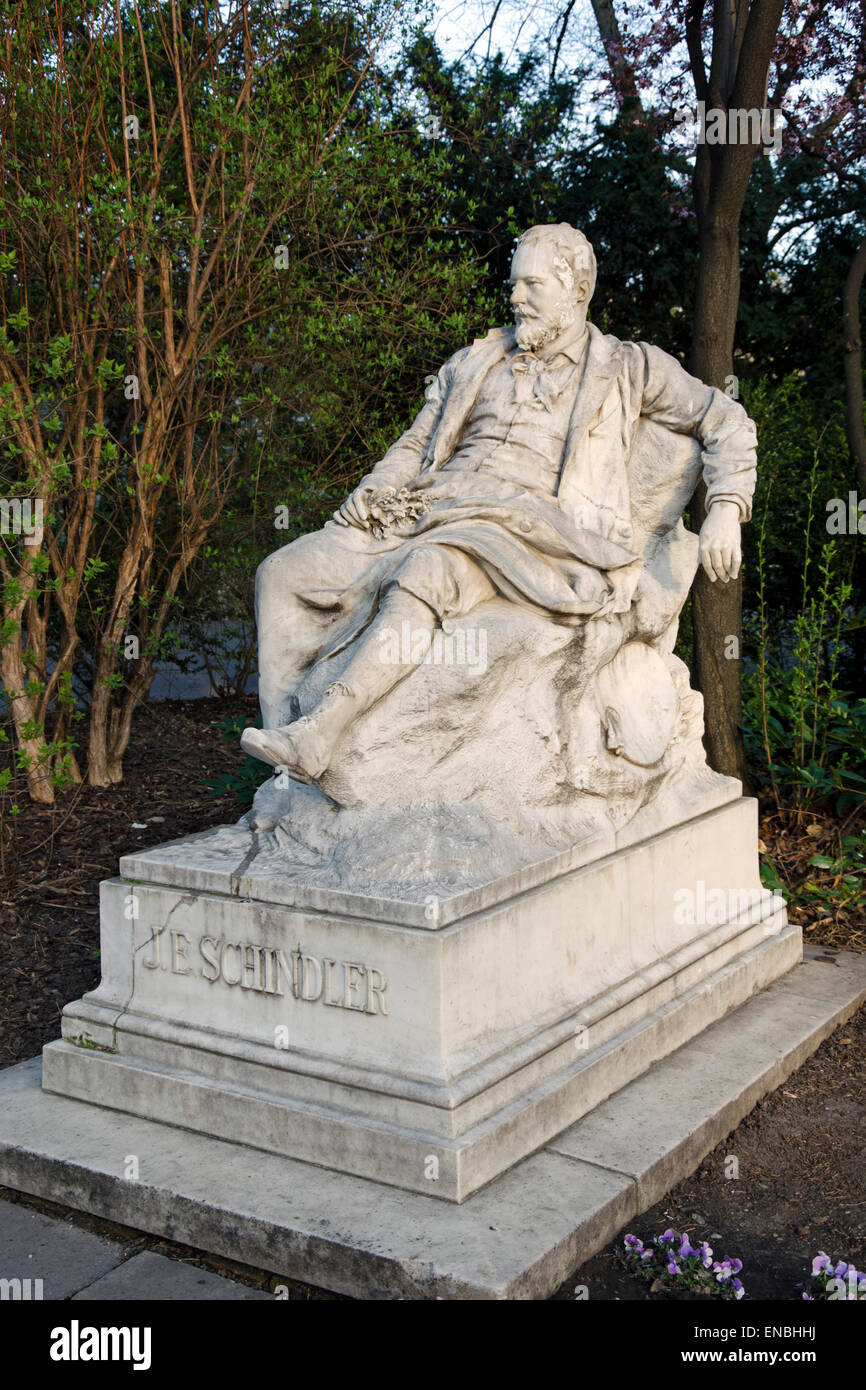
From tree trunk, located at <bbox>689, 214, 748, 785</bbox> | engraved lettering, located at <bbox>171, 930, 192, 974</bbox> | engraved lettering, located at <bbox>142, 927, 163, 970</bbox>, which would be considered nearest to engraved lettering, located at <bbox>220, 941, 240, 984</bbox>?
engraved lettering, located at <bbox>171, 930, 192, 974</bbox>

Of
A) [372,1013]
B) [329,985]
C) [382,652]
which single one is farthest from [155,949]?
[382,652]

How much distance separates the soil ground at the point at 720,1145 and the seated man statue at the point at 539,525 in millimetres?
1138

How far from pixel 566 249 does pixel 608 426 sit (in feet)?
1.94

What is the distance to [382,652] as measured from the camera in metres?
3.62

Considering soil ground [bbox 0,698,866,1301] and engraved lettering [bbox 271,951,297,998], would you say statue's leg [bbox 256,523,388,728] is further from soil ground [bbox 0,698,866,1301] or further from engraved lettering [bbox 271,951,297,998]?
soil ground [bbox 0,698,866,1301]

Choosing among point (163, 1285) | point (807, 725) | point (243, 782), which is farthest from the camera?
point (807, 725)

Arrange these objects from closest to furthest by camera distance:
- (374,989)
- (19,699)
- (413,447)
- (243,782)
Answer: (374,989), (413,447), (243,782), (19,699)

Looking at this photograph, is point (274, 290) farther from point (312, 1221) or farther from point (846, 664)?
point (312, 1221)

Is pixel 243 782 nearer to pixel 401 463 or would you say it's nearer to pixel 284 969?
pixel 401 463

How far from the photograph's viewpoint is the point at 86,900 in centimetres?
547

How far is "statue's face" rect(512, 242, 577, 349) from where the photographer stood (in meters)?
4.34

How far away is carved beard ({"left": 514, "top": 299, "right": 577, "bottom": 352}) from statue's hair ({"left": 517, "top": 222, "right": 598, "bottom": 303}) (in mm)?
66

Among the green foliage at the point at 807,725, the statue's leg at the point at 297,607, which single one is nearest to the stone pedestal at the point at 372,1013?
the statue's leg at the point at 297,607

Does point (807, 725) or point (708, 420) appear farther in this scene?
point (807, 725)
